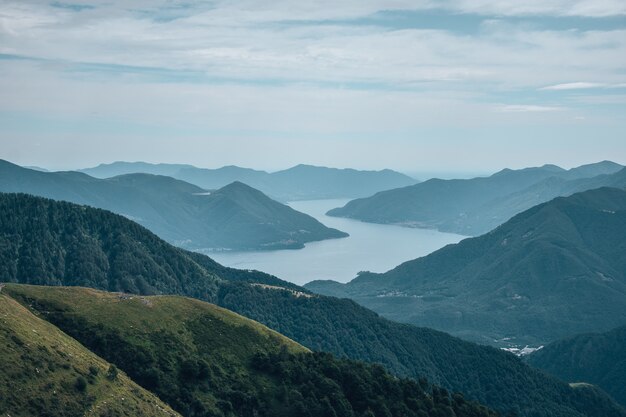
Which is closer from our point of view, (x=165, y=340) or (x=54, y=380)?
(x=54, y=380)

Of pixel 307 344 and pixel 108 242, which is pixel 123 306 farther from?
pixel 108 242

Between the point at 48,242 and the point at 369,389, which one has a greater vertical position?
the point at 48,242

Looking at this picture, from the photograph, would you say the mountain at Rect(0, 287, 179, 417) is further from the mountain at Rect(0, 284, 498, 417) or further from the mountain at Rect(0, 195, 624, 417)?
the mountain at Rect(0, 195, 624, 417)

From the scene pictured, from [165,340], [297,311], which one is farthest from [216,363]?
[297,311]

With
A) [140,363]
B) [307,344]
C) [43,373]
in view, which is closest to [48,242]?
[307,344]

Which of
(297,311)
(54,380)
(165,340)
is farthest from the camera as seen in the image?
(297,311)

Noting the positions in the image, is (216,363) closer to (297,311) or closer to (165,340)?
(165,340)
